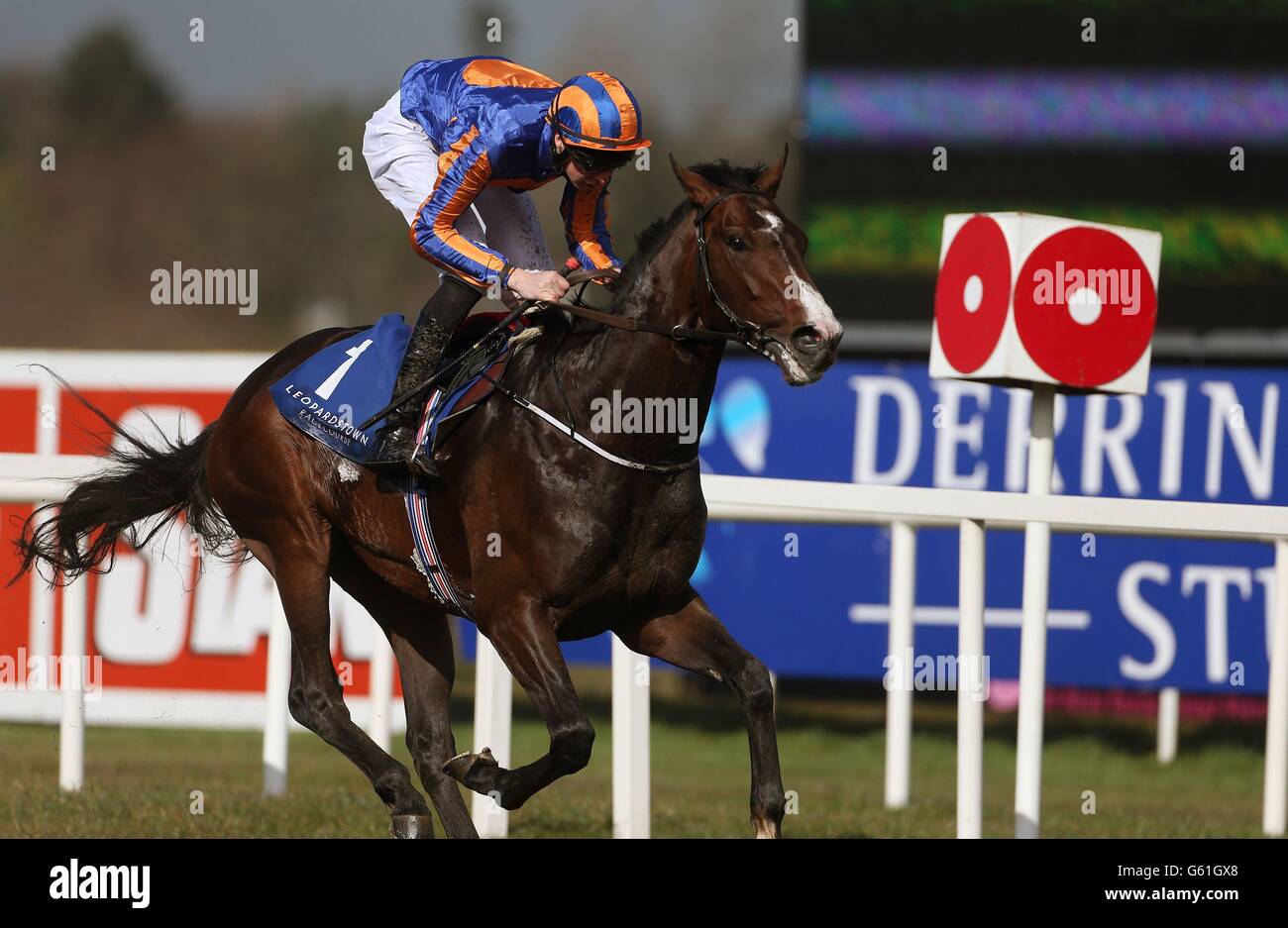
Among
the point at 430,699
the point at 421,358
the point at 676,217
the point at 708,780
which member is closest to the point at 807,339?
the point at 676,217

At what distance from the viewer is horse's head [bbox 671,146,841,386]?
396 cm

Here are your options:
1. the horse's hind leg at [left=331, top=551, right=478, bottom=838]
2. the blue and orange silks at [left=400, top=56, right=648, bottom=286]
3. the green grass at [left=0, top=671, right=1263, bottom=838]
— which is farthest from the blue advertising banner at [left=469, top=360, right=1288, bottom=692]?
the blue and orange silks at [left=400, top=56, right=648, bottom=286]

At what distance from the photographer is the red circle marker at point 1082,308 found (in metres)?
5.25

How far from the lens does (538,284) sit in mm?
4445

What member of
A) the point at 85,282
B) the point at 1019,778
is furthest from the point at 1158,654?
the point at 85,282

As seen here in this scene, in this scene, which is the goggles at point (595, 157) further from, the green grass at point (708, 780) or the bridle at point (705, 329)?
the green grass at point (708, 780)

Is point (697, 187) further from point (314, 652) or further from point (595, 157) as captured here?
point (314, 652)

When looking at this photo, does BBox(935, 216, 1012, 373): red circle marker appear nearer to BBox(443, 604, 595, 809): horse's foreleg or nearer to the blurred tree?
BBox(443, 604, 595, 809): horse's foreleg

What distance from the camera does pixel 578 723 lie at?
14.1 ft

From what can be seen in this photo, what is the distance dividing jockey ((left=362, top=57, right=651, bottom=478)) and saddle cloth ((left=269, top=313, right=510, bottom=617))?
0.08 metres

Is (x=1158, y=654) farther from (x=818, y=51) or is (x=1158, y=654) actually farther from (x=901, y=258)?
(x=818, y=51)

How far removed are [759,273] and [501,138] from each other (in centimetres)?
84

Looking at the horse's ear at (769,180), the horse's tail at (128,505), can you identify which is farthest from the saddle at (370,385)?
the horse's ear at (769,180)

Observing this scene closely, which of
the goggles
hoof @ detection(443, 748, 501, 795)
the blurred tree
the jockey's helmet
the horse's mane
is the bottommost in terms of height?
hoof @ detection(443, 748, 501, 795)
